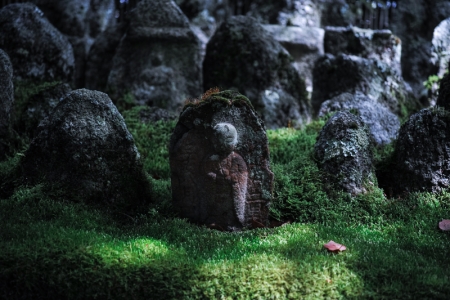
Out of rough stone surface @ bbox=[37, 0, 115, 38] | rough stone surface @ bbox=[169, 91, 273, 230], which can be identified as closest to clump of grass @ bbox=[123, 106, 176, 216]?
rough stone surface @ bbox=[169, 91, 273, 230]

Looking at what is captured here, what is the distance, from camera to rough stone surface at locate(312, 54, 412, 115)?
404 inches

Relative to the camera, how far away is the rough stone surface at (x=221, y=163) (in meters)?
5.54

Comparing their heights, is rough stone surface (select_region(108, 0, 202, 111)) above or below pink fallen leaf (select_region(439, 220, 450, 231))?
above

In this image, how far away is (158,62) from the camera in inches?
408

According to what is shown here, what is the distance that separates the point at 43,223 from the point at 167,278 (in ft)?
5.01

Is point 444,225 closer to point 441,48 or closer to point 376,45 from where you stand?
point 441,48

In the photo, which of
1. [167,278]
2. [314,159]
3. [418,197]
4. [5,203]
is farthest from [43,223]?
[418,197]

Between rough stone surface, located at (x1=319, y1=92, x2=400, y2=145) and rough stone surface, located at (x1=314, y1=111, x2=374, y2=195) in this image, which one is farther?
rough stone surface, located at (x1=319, y1=92, x2=400, y2=145)

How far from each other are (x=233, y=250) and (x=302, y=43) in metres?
9.01

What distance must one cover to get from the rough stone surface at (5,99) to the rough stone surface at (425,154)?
5.26m

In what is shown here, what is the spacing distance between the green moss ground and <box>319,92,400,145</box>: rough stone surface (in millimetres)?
2101

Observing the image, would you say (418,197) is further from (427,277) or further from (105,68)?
(105,68)

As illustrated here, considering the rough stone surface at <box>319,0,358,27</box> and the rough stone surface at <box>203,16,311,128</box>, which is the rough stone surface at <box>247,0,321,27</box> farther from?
the rough stone surface at <box>203,16,311,128</box>

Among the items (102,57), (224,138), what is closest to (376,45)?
(102,57)
